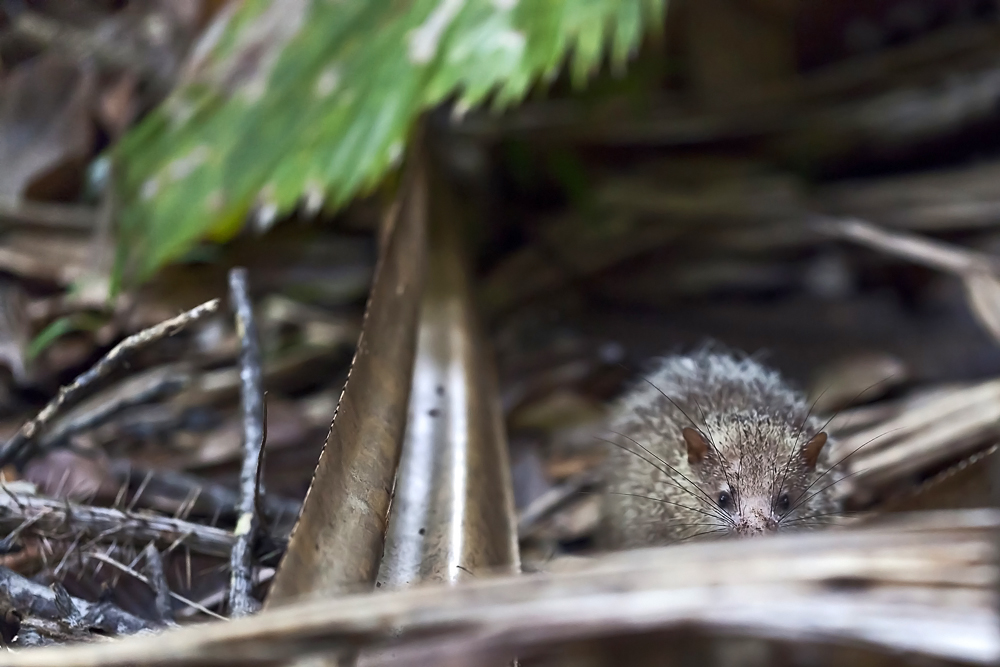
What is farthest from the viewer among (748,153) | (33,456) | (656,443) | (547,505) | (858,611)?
(748,153)

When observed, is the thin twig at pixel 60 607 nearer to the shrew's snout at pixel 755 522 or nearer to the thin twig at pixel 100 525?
the thin twig at pixel 100 525

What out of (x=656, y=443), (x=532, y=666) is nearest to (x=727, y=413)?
(x=656, y=443)

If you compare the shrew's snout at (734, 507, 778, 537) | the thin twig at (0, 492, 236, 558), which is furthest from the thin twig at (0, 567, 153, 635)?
the shrew's snout at (734, 507, 778, 537)

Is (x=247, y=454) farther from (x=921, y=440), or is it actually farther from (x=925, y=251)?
(x=925, y=251)

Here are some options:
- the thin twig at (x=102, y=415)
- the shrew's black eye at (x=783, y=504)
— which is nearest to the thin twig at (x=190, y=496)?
the thin twig at (x=102, y=415)

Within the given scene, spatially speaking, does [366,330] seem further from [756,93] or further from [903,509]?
[756,93]

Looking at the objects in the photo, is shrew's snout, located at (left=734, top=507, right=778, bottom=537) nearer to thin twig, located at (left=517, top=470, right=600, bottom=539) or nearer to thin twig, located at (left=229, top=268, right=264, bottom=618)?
thin twig, located at (left=517, top=470, right=600, bottom=539)
